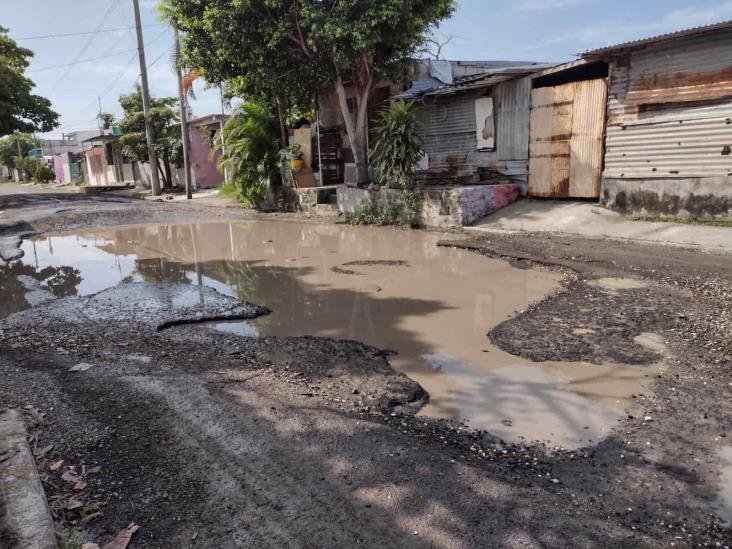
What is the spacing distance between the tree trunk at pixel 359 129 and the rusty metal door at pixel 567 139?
4508 millimetres

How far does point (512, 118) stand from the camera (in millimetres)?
12125

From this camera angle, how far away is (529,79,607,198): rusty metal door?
416 inches

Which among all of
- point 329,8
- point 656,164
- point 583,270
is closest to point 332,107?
point 329,8

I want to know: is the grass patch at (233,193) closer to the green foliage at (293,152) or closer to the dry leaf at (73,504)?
the green foliage at (293,152)

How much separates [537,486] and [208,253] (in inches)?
335

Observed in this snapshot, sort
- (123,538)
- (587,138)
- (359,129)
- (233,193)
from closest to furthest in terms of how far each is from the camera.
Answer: (123,538) → (587,138) → (359,129) → (233,193)

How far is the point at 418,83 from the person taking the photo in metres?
14.7

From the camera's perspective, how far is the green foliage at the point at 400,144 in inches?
467

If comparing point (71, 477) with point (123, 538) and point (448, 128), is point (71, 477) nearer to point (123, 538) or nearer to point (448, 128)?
point (123, 538)

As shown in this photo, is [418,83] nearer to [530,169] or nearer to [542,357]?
[530,169]

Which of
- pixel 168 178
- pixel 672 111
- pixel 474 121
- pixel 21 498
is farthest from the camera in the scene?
pixel 168 178

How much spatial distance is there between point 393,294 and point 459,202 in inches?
200

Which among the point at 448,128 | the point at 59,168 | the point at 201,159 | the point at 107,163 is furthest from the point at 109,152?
the point at 448,128

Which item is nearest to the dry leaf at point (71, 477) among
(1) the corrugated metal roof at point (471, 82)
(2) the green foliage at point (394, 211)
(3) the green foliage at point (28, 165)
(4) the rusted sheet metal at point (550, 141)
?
(2) the green foliage at point (394, 211)
